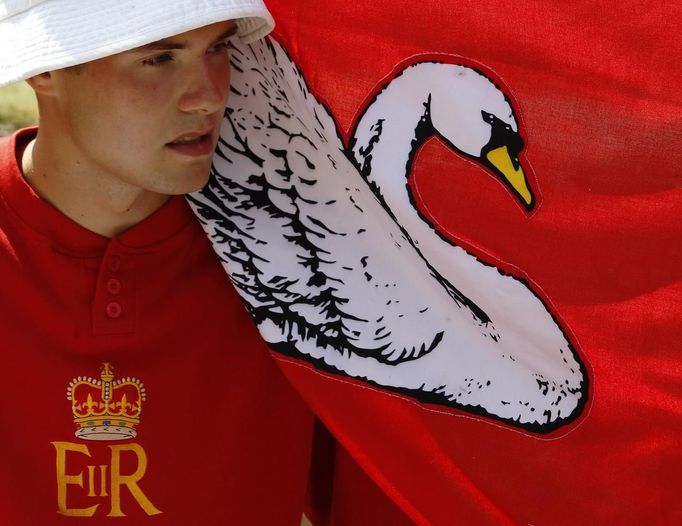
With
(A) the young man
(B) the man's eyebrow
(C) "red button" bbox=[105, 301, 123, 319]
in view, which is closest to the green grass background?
(A) the young man

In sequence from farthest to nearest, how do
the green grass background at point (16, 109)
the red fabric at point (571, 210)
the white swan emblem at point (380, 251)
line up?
the green grass background at point (16, 109)
the white swan emblem at point (380, 251)
the red fabric at point (571, 210)

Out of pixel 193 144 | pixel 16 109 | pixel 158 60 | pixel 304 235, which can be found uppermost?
pixel 158 60

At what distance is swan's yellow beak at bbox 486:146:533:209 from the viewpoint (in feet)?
5.12

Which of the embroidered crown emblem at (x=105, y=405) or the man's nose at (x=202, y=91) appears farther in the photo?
the embroidered crown emblem at (x=105, y=405)

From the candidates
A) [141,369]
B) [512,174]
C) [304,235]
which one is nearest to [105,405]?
[141,369]

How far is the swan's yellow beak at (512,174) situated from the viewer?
61.4 inches

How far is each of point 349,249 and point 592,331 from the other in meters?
0.38

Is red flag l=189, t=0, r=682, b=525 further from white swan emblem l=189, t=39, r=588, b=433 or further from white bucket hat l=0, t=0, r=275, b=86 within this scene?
white bucket hat l=0, t=0, r=275, b=86

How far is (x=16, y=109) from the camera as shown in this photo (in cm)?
440

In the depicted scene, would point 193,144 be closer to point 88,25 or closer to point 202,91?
A: point 202,91

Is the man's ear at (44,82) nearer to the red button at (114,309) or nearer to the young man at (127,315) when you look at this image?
the young man at (127,315)

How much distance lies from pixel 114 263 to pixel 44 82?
276mm

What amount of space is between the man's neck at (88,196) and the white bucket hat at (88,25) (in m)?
0.20

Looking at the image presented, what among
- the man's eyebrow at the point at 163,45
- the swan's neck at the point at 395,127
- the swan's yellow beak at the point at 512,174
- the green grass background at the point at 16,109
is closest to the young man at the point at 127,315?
the man's eyebrow at the point at 163,45
